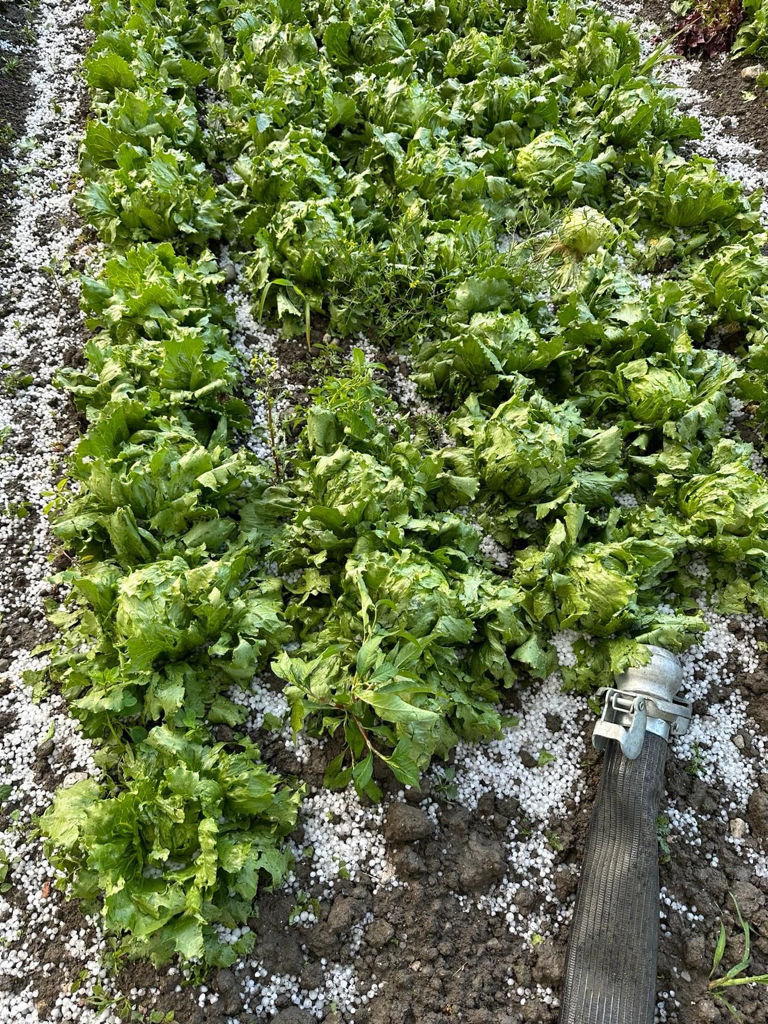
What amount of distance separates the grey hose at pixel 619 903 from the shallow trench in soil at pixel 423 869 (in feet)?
0.44

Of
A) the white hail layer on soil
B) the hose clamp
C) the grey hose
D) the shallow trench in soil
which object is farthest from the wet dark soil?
the grey hose

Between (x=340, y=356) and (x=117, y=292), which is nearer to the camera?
(x=117, y=292)

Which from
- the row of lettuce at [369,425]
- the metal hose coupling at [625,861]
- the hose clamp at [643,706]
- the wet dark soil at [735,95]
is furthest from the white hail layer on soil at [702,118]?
the metal hose coupling at [625,861]

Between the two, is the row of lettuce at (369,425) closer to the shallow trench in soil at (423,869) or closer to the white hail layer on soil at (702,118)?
the shallow trench in soil at (423,869)

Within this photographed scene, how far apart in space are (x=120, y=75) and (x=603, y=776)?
5654mm

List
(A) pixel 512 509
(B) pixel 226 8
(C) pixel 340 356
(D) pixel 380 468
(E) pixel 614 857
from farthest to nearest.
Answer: (B) pixel 226 8
(C) pixel 340 356
(A) pixel 512 509
(D) pixel 380 468
(E) pixel 614 857

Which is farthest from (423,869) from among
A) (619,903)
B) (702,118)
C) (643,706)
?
(702,118)

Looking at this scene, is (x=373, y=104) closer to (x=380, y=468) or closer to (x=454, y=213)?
(x=454, y=213)

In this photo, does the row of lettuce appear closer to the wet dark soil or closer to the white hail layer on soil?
the white hail layer on soil

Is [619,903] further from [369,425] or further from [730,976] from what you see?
[369,425]

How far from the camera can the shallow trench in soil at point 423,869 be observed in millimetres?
2525

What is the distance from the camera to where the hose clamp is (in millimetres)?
2809

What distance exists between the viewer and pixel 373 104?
503cm

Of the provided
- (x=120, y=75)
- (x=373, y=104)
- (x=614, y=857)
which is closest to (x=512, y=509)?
(x=614, y=857)
